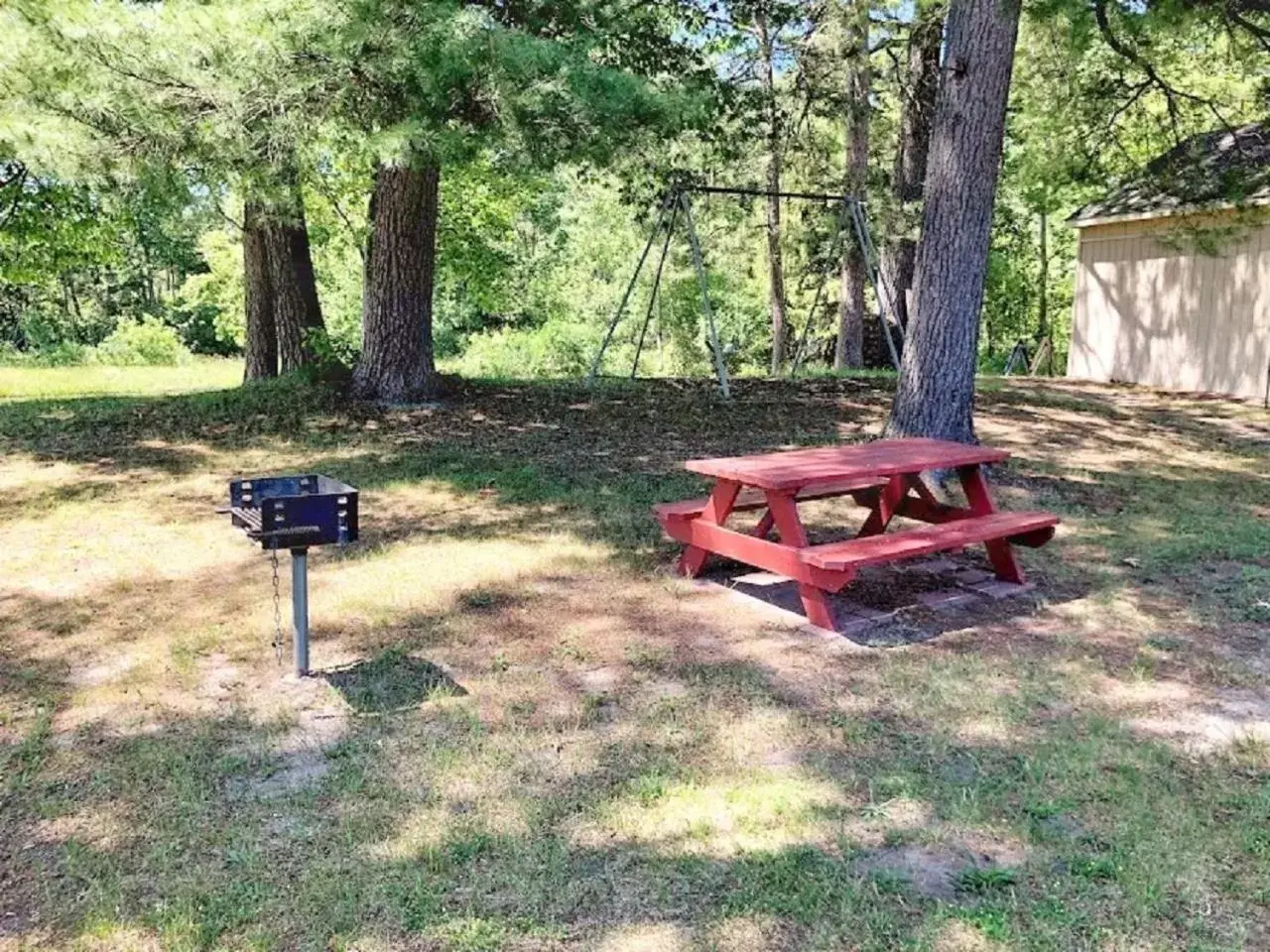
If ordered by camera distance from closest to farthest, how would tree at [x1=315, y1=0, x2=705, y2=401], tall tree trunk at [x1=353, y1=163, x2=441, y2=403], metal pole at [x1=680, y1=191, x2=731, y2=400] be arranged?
tree at [x1=315, y1=0, x2=705, y2=401]
tall tree trunk at [x1=353, y1=163, x2=441, y2=403]
metal pole at [x1=680, y1=191, x2=731, y2=400]

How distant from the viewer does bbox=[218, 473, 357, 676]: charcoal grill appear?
355cm

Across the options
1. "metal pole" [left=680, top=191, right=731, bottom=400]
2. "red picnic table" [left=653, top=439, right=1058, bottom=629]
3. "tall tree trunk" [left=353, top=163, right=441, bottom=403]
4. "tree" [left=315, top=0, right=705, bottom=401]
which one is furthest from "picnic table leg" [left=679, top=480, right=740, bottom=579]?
"metal pole" [left=680, top=191, right=731, bottom=400]

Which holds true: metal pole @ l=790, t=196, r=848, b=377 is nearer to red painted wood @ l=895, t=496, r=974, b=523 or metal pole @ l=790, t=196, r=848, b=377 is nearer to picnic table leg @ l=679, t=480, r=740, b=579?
red painted wood @ l=895, t=496, r=974, b=523

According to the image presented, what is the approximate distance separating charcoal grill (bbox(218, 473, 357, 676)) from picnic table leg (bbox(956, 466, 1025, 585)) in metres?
2.97

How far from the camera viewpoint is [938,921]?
2379mm

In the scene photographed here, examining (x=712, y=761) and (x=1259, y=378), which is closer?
(x=712, y=761)

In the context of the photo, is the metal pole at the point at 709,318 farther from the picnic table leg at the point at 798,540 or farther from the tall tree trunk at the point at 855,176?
the picnic table leg at the point at 798,540

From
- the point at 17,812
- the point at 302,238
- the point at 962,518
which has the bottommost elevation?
the point at 17,812

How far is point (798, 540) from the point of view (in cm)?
439

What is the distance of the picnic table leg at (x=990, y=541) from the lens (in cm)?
499

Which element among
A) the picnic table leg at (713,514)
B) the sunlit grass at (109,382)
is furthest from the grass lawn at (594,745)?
the sunlit grass at (109,382)

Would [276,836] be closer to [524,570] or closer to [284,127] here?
[524,570]

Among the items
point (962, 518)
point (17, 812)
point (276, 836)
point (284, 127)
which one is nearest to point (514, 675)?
point (276, 836)

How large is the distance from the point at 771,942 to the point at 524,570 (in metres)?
3.01
